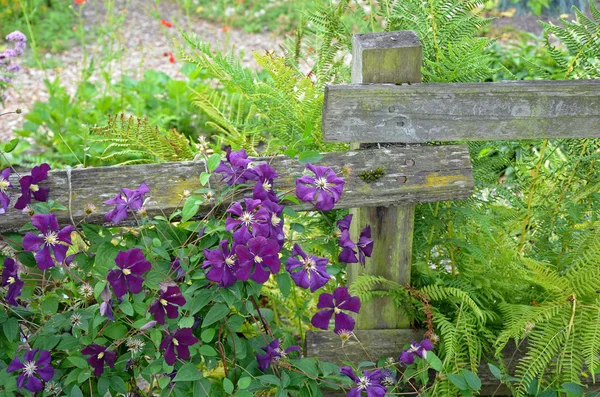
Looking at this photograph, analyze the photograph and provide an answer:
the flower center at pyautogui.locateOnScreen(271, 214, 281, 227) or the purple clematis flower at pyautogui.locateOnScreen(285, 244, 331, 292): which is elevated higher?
the flower center at pyautogui.locateOnScreen(271, 214, 281, 227)

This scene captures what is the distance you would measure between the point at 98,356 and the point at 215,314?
0.34 m

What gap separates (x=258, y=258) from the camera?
1695mm

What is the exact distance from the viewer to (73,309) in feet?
6.35

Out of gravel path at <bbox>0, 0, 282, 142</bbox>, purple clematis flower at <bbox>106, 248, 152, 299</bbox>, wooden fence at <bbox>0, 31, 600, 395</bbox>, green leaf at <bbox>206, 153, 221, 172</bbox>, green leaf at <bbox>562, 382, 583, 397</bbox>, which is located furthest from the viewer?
gravel path at <bbox>0, 0, 282, 142</bbox>

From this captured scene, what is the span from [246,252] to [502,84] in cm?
85

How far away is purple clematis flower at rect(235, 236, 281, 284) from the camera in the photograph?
66.6 inches

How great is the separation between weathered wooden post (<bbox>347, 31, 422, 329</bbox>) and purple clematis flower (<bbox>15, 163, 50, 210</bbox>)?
86 cm

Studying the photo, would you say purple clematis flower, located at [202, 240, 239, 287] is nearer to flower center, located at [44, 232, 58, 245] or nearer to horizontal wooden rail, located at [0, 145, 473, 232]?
horizontal wooden rail, located at [0, 145, 473, 232]

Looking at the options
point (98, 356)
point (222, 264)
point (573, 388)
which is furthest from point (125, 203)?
point (573, 388)

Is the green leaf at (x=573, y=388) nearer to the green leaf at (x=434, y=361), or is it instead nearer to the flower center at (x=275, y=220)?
the green leaf at (x=434, y=361)

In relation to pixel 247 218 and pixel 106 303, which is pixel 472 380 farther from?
pixel 106 303

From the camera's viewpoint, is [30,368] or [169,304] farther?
[30,368]

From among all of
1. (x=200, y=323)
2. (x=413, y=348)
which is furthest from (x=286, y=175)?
(x=413, y=348)

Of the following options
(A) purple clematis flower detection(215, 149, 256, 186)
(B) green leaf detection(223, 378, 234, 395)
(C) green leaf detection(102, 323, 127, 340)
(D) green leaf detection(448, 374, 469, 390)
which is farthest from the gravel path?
(D) green leaf detection(448, 374, 469, 390)
